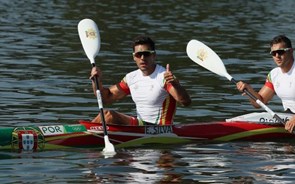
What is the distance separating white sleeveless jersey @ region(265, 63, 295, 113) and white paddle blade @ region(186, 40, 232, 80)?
103 cm

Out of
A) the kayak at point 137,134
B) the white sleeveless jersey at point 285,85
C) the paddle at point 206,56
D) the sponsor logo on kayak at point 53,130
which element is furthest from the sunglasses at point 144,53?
the white sleeveless jersey at point 285,85

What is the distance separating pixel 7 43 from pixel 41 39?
1676 mm

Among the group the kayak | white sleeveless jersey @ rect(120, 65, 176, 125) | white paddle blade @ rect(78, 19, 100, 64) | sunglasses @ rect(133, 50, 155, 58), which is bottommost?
the kayak

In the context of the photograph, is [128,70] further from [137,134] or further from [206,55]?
[137,134]

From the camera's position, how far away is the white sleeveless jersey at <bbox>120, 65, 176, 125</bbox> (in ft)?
49.8

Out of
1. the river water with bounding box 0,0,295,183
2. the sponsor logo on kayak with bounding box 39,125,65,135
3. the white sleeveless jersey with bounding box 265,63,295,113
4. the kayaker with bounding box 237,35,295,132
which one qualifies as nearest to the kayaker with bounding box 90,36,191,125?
the river water with bounding box 0,0,295,183

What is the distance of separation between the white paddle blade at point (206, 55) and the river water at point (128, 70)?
1387mm

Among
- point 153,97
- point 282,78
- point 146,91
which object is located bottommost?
point 153,97

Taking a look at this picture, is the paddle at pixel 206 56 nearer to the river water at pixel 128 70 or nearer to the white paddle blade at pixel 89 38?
the river water at pixel 128 70

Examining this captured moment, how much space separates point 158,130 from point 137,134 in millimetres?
381

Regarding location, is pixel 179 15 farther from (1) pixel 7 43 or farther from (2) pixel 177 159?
(2) pixel 177 159

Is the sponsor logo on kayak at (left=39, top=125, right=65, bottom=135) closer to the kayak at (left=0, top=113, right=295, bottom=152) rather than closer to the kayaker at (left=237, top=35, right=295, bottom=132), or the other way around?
the kayak at (left=0, top=113, right=295, bottom=152)

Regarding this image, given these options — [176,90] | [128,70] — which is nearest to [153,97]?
[176,90]

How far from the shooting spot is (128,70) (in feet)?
80.9
